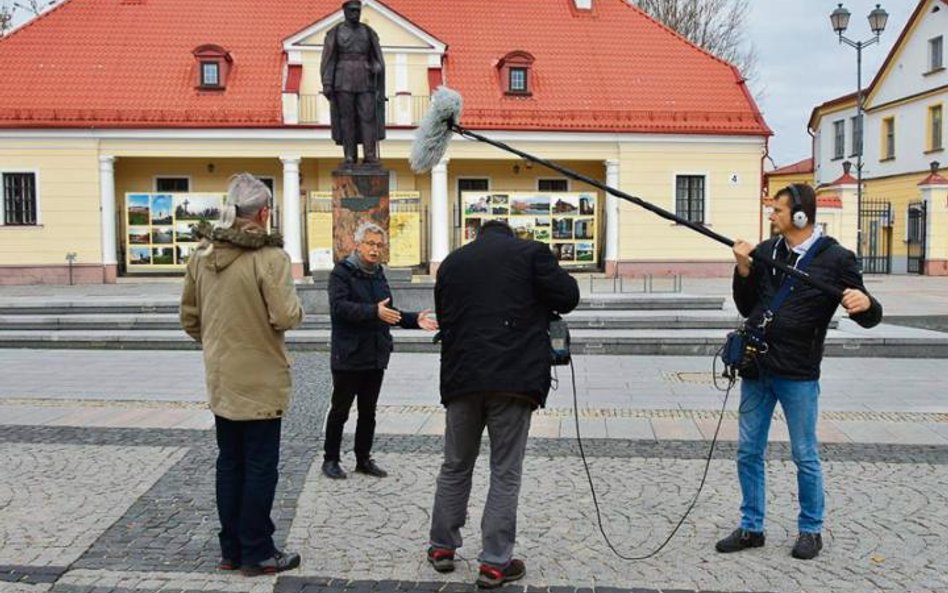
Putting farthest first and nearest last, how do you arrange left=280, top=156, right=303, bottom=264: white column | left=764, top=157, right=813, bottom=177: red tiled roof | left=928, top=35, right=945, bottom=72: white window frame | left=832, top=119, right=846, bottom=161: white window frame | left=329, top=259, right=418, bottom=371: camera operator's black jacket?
left=764, top=157, right=813, bottom=177: red tiled roof, left=832, top=119, right=846, bottom=161: white window frame, left=928, top=35, right=945, bottom=72: white window frame, left=280, top=156, right=303, bottom=264: white column, left=329, top=259, right=418, bottom=371: camera operator's black jacket

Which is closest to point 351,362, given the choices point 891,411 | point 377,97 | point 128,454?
point 128,454

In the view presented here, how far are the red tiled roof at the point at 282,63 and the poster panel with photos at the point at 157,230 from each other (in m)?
2.30

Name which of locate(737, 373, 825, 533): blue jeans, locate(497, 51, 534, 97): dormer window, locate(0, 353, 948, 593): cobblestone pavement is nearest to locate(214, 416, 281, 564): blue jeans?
locate(0, 353, 948, 593): cobblestone pavement

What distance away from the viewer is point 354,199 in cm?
1399

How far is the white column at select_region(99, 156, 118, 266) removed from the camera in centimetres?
2658

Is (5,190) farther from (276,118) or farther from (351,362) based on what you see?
(351,362)

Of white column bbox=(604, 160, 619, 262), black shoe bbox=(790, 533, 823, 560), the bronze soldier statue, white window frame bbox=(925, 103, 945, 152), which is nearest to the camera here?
black shoe bbox=(790, 533, 823, 560)

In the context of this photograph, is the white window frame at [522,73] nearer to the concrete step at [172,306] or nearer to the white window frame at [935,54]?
the concrete step at [172,306]

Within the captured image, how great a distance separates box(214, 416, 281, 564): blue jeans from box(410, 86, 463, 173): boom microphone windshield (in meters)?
1.54

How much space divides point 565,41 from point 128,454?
26.9 metres

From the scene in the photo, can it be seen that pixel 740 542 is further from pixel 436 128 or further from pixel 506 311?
pixel 436 128

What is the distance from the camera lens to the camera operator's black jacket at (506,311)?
423 centimetres

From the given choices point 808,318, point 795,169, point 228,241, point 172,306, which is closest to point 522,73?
point 172,306

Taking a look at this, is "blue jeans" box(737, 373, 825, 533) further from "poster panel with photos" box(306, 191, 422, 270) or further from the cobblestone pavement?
"poster panel with photos" box(306, 191, 422, 270)
